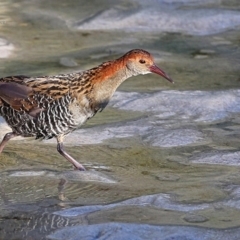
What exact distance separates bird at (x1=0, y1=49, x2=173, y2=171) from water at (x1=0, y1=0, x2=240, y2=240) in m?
0.30

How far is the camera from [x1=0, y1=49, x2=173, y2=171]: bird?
856 cm

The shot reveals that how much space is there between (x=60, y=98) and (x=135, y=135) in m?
1.11

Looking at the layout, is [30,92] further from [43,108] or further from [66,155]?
[66,155]

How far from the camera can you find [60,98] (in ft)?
28.2

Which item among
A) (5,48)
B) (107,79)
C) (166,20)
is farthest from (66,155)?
(166,20)

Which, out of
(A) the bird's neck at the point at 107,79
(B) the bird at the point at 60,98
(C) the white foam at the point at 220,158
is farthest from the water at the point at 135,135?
(A) the bird's neck at the point at 107,79

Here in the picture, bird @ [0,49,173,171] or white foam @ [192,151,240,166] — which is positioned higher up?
bird @ [0,49,173,171]

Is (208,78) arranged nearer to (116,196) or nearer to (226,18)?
(226,18)

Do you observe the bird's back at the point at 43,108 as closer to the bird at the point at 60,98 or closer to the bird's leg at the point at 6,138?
the bird at the point at 60,98

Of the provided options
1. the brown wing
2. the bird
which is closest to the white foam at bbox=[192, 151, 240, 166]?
the bird

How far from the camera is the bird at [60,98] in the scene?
8.56 metres

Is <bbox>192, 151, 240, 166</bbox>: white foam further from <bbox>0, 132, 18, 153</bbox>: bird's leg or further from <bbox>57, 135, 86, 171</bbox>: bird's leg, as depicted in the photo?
<bbox>0, 132, 18, 153</bbox>: bird's leg

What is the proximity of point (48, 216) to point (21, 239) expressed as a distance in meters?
0.48

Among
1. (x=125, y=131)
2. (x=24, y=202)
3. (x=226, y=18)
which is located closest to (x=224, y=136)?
(x=125, y=131)
